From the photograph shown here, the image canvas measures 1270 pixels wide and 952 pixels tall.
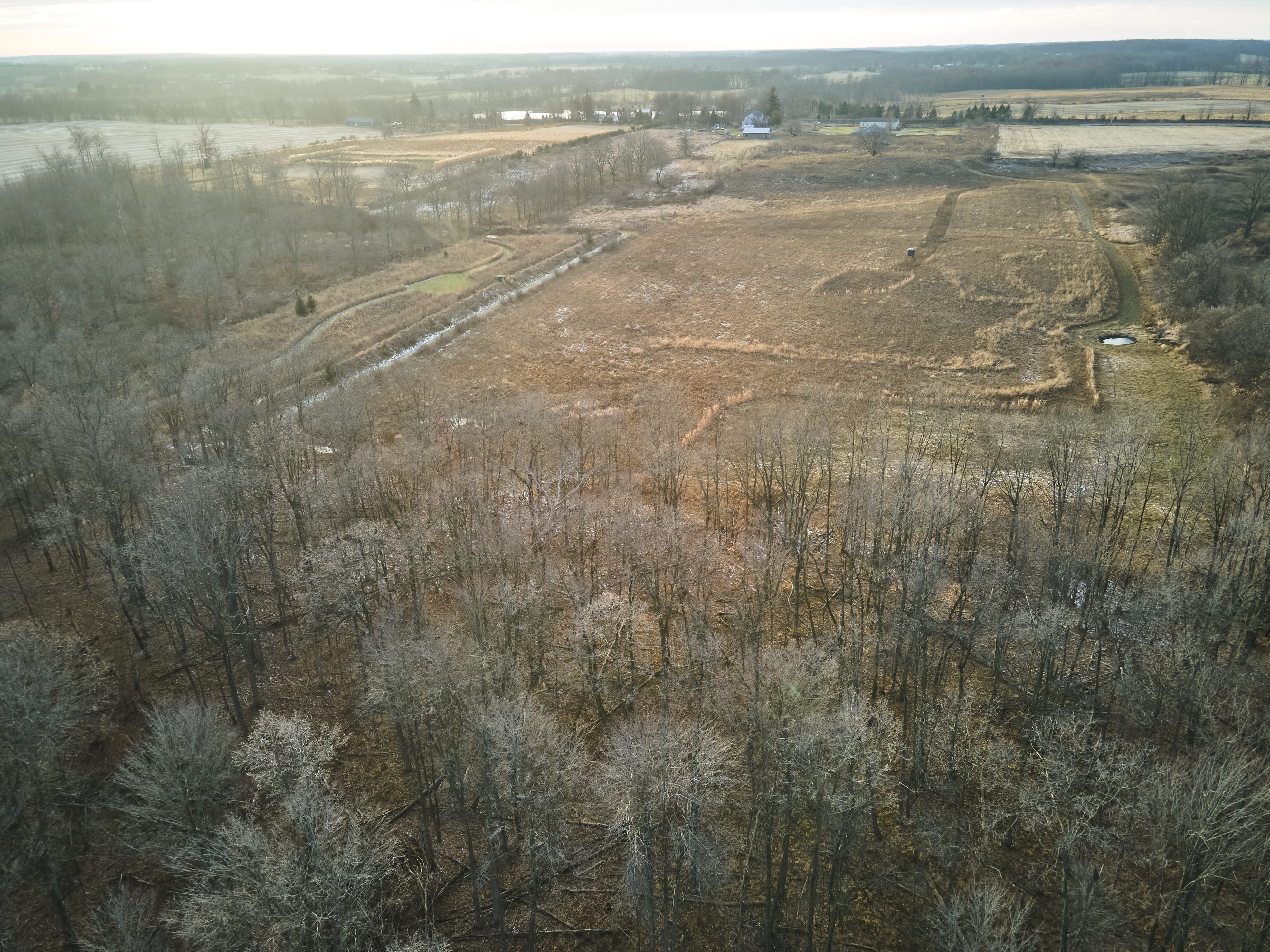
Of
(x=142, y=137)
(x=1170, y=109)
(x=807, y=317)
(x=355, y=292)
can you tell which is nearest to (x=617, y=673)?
(x=807, y=317)

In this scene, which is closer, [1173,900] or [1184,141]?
[1173,900]

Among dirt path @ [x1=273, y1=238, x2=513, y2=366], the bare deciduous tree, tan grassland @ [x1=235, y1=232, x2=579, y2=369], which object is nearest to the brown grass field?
tan grassland @ [x1=235, y1=232, x2=579, y2=369]

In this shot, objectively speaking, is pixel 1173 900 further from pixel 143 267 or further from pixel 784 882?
pixel 143 267

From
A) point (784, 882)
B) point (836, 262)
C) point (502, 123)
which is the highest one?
point (502, 123)

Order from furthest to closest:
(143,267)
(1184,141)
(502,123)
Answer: (502,123), (1184,141), (143,267)

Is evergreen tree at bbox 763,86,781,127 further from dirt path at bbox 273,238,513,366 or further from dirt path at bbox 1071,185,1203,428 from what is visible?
dirt path at bbox 1071,185,1203,428

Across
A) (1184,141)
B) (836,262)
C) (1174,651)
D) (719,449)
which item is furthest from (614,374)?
(1184,141)

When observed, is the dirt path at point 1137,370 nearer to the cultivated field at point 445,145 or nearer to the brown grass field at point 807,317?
the brown grass field at point 807,317

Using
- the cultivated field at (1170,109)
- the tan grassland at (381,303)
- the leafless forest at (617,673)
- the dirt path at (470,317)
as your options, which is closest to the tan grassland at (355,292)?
the tan grassland at (381,303)
